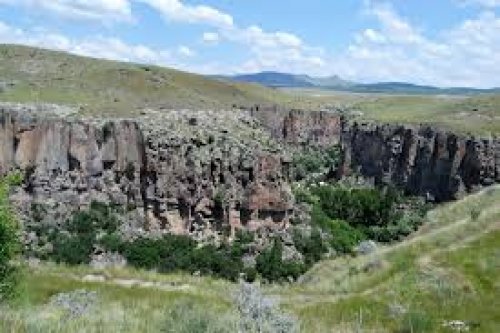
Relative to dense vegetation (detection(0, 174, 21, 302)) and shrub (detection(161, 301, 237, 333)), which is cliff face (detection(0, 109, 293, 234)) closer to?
dense vegetation (detection(0, 174, 21, 302))

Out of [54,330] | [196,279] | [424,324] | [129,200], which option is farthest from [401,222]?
[54,330]

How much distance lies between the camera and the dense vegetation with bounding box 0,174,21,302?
1589 cm

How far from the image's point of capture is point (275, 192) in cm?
14862

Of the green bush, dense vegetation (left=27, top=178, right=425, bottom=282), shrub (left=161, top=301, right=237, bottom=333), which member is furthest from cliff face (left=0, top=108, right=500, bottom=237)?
shrub (left=161, top=301, right=237, bottom=333)

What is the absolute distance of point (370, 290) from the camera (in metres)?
28.6

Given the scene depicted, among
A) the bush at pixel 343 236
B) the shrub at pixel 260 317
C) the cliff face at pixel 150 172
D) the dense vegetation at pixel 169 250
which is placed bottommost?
the bush at pixel 343 236

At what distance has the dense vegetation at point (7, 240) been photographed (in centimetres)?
1589

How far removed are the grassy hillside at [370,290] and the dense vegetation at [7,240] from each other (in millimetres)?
500

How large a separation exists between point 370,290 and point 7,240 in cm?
1534

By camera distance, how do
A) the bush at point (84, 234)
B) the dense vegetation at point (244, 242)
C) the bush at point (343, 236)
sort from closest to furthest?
the bush at point (84, 234) → the dense vegetation at point (244, 242) → the bush at point (343, 236)

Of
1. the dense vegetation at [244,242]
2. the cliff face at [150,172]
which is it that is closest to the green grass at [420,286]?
the dense vegetation at [244,242]

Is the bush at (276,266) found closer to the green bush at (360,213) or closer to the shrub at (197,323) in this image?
the green bush at (360,213)

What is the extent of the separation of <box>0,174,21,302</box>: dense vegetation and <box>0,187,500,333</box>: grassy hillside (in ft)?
1.64

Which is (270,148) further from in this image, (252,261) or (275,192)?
(252,261)
